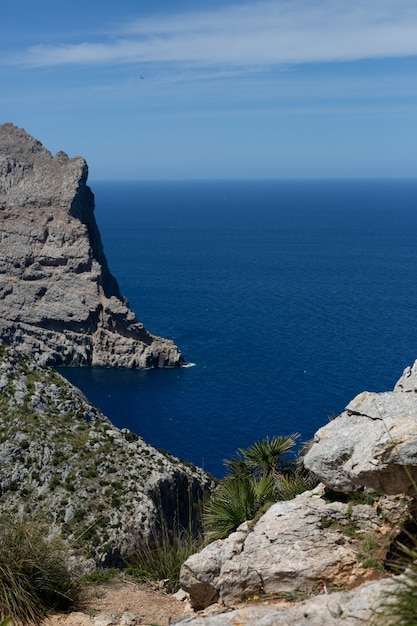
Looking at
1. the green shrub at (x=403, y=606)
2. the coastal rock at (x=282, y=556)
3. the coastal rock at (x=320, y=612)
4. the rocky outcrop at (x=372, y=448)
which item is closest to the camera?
the green shrub at (x=403, y=606)

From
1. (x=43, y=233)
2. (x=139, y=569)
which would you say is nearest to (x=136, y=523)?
(x=139, y=569)

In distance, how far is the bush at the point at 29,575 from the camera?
41.8 ft

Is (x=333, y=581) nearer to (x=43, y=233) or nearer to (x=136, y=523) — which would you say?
(x=136, y=523)

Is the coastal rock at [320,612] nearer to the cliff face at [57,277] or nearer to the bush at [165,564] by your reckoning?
the bush at [165,564]

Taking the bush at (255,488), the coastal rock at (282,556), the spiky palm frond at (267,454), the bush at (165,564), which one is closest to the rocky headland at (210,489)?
the coastal rock at (282,556)

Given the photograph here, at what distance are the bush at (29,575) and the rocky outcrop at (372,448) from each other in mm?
4899

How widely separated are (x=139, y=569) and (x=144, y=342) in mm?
82684

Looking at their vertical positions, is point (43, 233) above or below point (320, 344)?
above

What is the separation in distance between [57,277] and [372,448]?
310ft

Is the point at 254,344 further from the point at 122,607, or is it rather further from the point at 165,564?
the point at 122,607

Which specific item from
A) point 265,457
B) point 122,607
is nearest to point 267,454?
point 265,457

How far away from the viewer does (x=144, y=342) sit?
Answer: 99375 mm

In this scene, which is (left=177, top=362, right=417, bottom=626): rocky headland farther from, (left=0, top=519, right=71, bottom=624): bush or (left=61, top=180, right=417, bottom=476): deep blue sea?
(left=61, top=180, right=417, bottom=476): deep blue sea

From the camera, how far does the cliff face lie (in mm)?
98562
